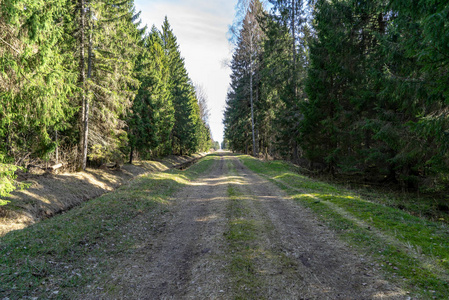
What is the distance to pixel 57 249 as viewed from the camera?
5062mm

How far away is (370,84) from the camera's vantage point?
14.2 meters

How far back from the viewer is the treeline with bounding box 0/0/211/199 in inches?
282

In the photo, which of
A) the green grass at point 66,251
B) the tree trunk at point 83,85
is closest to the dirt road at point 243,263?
the green grass at point 66,251

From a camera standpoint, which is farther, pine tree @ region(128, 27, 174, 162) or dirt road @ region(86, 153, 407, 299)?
pine tree @ region(128, 27, 174, 162)

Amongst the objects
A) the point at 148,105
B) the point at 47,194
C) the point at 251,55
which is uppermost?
the point at 251,55

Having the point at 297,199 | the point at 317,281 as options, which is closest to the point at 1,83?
the point at 317,281

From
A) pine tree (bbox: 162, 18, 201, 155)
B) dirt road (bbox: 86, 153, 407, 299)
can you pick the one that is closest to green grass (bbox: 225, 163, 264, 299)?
dirt road (bbox: 86, 153, 407, 299)

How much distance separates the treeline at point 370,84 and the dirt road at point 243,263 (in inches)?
189

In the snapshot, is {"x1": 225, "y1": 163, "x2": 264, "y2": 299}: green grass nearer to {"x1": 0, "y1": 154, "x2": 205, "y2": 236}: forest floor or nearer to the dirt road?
the dirt road

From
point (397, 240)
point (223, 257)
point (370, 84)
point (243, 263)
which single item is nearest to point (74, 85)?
point (223, 257)

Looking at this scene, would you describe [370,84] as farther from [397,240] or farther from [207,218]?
[207,218]

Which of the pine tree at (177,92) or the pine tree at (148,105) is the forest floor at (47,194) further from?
the pine tree at (177,92)

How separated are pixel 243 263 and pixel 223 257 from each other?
507 millimetres

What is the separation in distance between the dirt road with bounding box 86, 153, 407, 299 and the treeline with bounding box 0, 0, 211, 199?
177 inches
